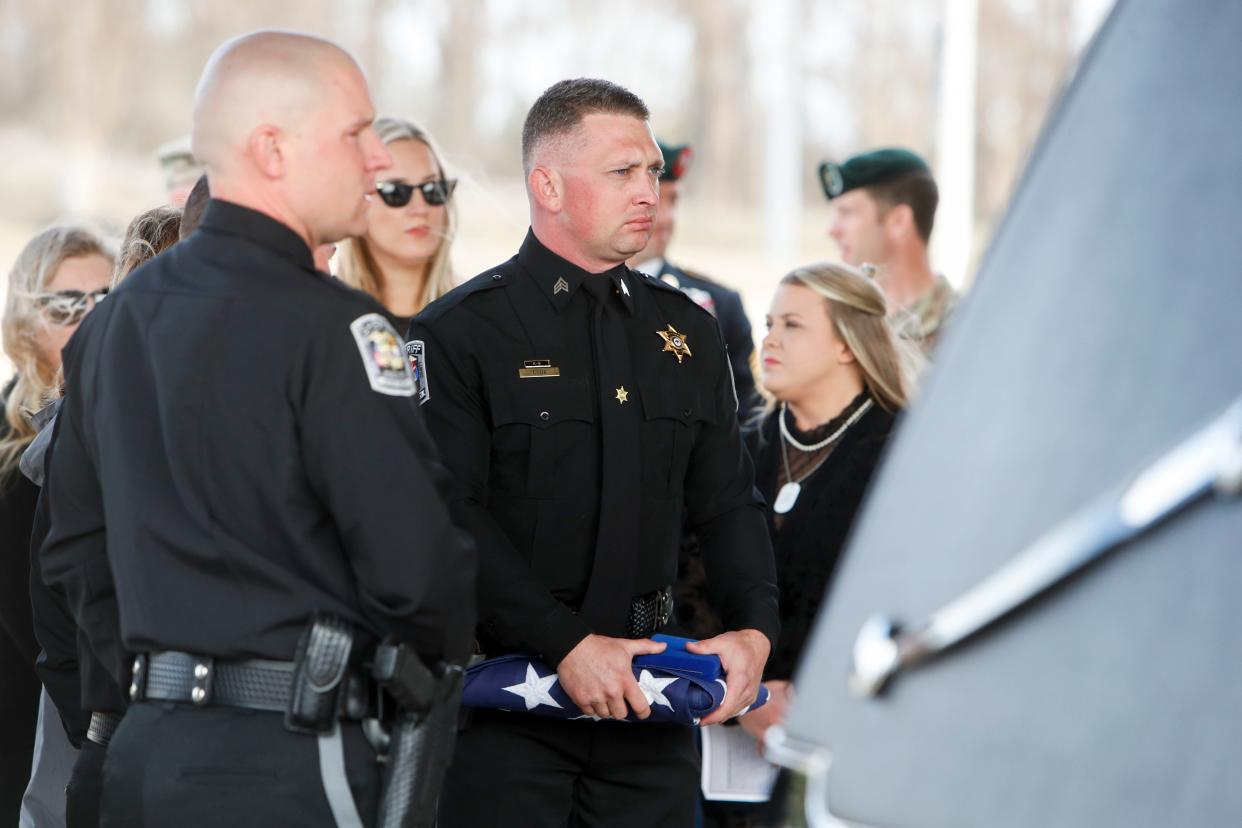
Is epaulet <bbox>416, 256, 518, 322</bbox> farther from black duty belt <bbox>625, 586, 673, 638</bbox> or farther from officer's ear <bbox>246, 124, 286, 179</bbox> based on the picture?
officer's ear <bbox>246, 124, 286, 179</bbox>

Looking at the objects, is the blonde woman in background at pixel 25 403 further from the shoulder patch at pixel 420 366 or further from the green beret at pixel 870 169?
the green beret at pixel 870 169

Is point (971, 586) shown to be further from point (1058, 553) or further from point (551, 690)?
point (551, 690)

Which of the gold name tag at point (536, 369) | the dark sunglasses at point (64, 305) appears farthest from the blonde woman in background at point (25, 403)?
the gold name tag at point (536, 369)

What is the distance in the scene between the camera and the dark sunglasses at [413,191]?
15.0ft

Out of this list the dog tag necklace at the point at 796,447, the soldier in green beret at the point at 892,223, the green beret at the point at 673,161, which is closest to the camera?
the dog tag necklace at the point at 796,447

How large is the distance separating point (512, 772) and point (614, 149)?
1320 millimetres

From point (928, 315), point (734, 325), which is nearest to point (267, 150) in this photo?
point (734, 325)

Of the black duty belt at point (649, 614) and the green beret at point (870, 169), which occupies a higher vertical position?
the green beret at point (870, 169)

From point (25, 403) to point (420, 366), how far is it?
44.0 inches

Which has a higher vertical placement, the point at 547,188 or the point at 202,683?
the point at 547,188

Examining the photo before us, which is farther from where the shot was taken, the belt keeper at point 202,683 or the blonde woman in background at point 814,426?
the blonde woman in background at point 814,426

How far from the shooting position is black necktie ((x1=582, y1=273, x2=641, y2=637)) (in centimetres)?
322

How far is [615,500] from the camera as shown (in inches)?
127

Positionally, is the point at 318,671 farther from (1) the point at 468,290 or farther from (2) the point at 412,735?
(1) the point at 468,290
